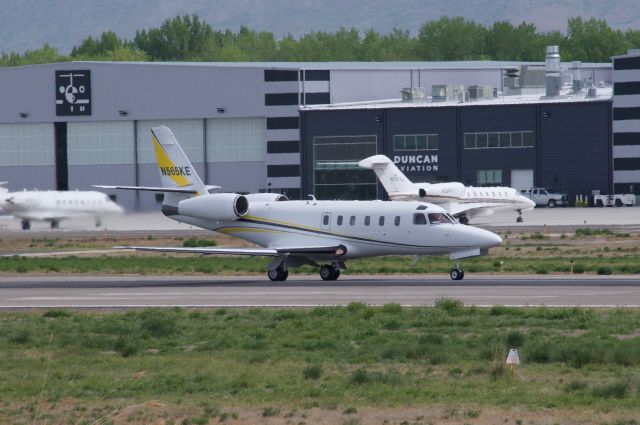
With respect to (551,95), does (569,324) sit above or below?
below

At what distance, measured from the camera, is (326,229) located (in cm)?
4509

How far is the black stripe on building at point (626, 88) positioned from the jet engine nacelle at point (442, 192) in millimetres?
24812

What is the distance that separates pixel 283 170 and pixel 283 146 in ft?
6.96

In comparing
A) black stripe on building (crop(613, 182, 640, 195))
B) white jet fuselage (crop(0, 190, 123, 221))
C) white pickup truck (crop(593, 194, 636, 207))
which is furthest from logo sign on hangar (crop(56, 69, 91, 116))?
black stripe on building (crop(613, 182, 640, 195))

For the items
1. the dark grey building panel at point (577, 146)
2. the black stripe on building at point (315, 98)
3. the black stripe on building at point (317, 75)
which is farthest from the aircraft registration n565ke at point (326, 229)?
the black stripe on building at point (317, 75)

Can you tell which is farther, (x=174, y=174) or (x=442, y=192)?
(x=442, y=192)

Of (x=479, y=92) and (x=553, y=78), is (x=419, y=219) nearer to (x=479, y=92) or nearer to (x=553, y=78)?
(x=553, y=78)

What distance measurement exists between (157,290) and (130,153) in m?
77.5

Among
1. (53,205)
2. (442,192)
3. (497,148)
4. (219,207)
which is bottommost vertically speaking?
(442,192)

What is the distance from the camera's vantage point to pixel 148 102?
4604 inches

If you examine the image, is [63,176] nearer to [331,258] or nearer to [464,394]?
[331,258]

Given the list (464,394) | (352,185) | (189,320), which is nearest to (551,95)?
(352,185)

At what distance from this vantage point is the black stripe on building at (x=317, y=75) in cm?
11712

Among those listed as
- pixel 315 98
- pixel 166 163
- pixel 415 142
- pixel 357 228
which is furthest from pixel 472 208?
pixel 357 228
